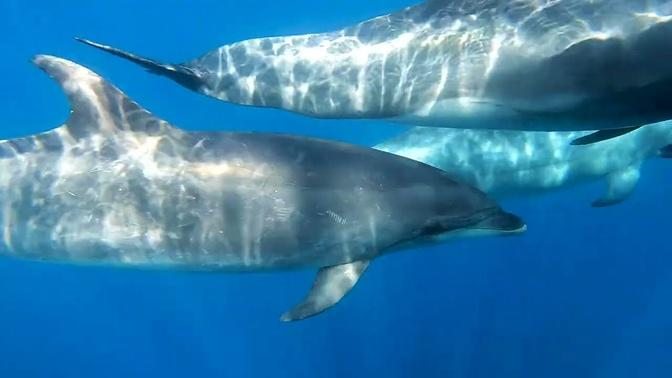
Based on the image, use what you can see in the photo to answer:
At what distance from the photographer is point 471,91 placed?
7.82m

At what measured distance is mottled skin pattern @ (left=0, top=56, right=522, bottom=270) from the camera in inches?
306

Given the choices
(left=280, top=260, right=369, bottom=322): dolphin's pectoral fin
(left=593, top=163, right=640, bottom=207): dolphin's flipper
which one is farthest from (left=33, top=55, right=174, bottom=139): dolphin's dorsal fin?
(left=593, top=163, right=640, bottom=207): dolphin's flipper

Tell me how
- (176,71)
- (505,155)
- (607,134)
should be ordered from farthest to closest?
(505,155), (176,71), (607,134)

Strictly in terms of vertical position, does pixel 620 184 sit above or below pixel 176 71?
below

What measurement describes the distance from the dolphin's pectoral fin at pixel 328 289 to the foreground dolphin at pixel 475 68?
1.66 meters

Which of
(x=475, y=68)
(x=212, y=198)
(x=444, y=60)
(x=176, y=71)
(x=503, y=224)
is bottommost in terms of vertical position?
(x=503, y=224)

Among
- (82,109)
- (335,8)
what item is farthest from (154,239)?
(335,8)

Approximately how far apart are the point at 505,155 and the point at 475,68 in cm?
510

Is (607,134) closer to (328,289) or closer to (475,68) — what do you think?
(475,68)

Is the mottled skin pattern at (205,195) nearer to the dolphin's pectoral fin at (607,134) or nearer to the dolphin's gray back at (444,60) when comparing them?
the dolphin's gray back at (444,60)

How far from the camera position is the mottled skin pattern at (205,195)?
7770mm

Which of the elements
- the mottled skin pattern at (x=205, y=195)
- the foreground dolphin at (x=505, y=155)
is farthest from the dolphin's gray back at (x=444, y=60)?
the foreground dolphin at (x=505, y=155)

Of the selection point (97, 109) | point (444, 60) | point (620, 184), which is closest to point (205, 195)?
point (97, 109)

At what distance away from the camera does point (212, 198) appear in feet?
25.5
